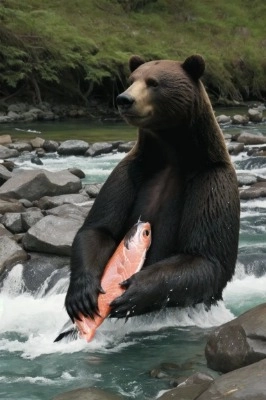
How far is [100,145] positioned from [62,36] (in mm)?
15497

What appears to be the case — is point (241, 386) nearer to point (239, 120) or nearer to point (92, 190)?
point (92, 190)

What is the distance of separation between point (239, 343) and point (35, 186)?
22.0 ft

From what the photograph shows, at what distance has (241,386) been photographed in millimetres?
3531

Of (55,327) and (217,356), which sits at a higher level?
(217,356)

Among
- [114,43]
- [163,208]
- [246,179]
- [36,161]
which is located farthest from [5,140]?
[114,43]

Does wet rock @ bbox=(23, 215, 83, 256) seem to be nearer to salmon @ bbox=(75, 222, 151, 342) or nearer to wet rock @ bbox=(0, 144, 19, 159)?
salmon @ bbox=(75, 222, 151, 342)

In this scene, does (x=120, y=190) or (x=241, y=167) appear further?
(x=241, y=167)

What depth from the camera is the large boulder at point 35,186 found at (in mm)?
10594

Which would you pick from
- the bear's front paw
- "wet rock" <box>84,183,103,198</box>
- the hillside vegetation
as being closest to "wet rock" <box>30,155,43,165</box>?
"wet rock" <box>84,183,103,198</box>

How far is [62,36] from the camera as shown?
1262 inches

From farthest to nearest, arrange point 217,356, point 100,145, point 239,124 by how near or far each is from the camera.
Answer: point 239,124
point 100,145
point 217,356

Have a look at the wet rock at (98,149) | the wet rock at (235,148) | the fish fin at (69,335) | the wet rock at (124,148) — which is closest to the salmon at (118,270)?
the fish fin at (69,335)

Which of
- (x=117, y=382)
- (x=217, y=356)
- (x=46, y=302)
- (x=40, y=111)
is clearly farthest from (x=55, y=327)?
(x=40, y=111)

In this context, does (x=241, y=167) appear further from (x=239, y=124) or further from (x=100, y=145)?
(x=239, y=124)
